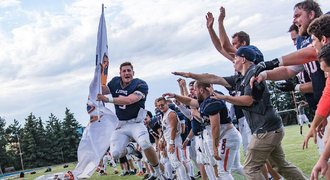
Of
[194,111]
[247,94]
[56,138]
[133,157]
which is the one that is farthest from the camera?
[56,138]

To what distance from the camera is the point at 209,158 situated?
24.2 feet

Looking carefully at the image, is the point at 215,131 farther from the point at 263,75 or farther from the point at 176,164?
the point at 176,164

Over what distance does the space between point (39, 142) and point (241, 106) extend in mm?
67838

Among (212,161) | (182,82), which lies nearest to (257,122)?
(212,161)

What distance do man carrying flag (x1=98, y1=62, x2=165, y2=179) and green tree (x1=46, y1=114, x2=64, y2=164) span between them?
61361 millimetres

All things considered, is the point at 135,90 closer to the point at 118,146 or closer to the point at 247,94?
the point at 118,146

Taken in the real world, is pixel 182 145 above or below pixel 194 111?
below

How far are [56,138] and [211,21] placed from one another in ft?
217

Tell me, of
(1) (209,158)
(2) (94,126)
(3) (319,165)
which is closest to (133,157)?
(2) (94,126)

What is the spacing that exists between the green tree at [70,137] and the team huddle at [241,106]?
60395mm

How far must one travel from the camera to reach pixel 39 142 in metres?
69.6

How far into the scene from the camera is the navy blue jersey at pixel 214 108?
630 centimetres

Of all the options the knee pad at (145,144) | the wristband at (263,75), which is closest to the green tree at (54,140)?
the knee pad at (145,144)

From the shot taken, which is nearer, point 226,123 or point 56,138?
point 226,123
